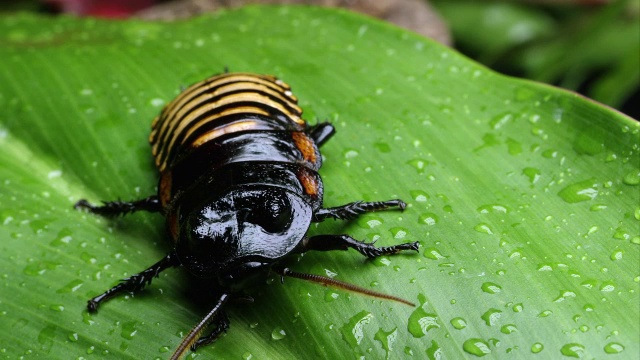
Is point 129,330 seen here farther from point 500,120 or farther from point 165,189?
point 500,120

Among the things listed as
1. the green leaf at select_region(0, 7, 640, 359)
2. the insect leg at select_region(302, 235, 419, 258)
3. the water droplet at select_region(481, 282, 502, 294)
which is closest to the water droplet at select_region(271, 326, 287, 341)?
the green leaf at select_region(0, 7, 640, 359)

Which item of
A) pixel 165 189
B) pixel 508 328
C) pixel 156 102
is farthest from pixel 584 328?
pixel 156 102

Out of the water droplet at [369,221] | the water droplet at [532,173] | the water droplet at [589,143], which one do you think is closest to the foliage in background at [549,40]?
the water droplet at [589,143]

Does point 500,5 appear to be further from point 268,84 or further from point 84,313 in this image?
point 84,313

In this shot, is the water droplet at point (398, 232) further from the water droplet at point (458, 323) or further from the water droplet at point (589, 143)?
the water droplet at point (589, 143)

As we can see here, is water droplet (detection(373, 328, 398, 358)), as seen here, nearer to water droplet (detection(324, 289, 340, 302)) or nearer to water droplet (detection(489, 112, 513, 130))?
water droplet (detection(324, 289, 340, 302))
